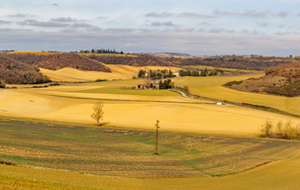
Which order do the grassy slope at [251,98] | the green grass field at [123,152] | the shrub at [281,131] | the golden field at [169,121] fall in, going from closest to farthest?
1. the golden field at [169,121]
2. the green grass field at [123,152]
3. the shrub at [281,131]
4. the grassy slope at [251,98]

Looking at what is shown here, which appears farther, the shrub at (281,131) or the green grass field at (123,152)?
the shrub at (281,131)

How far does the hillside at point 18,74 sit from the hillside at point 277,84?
270 feet

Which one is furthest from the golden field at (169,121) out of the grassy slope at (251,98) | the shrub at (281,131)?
the shrub at (281,131)

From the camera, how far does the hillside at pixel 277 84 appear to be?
325 feet

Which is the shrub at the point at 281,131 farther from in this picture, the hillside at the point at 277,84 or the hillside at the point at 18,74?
the hillside at the point at 18,74

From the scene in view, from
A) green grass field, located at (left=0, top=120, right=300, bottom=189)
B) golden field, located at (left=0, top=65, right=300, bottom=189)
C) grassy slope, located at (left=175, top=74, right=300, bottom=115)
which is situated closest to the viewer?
golden field, located at (left=0, top=65, right=300, bottom=189)

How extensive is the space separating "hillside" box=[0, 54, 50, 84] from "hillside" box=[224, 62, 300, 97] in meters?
82.3

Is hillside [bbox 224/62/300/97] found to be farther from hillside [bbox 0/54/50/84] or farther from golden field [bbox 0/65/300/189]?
hillside [bbox 0/54/50/84]

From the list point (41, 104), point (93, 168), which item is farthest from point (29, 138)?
point (41, 104)

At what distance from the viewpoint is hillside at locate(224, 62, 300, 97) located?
98.9 m

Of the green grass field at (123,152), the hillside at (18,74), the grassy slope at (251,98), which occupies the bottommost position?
the green grass field at (123,152)

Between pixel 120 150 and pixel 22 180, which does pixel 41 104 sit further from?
pixel 22 180

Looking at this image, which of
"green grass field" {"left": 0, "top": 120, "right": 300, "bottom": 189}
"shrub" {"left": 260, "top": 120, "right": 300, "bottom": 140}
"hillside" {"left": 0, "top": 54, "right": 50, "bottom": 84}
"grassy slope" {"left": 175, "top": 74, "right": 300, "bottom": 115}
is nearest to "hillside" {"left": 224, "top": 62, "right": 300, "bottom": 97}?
"grassy slope" {"left": 175, "top": 74, "right": 300, "bottom": 115}

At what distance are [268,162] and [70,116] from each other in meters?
39.0
